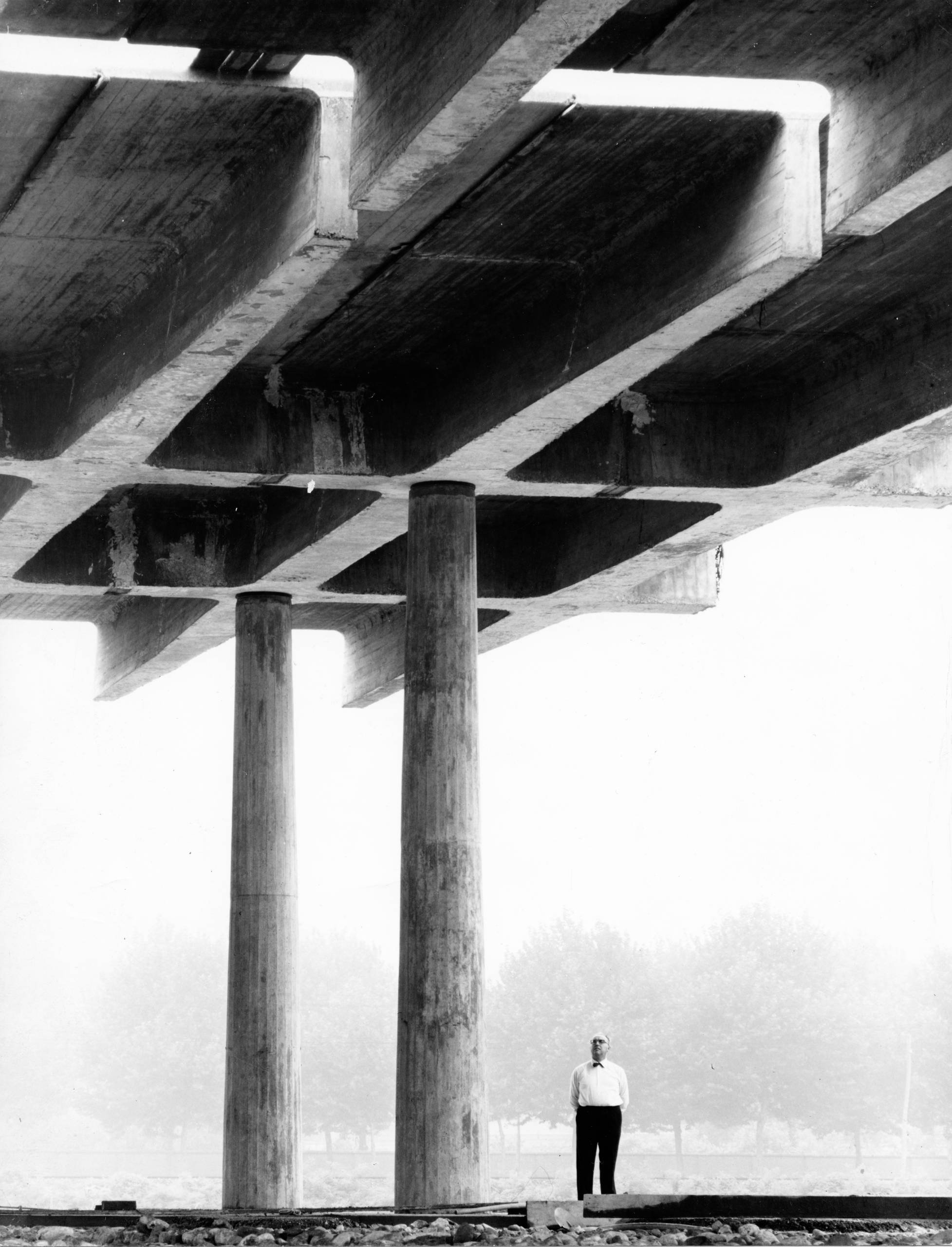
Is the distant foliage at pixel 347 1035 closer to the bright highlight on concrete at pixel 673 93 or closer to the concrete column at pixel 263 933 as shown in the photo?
the concrete column at pixel 263 933

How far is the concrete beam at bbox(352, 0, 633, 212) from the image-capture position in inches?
385

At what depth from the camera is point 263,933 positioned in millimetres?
20734

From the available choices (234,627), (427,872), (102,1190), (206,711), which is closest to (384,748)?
(206,711)

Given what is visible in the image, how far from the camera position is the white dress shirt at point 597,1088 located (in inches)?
645

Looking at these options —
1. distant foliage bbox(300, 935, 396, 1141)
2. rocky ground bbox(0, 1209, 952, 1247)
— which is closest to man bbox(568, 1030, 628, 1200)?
rocky ground bbox(0, 1209, 952, 1247)

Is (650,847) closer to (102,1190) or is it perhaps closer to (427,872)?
(102,1190)

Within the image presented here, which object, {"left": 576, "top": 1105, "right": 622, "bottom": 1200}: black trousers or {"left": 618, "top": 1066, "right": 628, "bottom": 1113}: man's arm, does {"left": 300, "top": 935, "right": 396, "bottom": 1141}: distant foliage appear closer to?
{"left": 576, "top": 1105, "right": 622, "bottom": 1200}: black trousers

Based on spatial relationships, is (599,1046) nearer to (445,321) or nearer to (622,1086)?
(622,1086)

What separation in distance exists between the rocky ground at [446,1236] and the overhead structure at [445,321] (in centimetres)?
268

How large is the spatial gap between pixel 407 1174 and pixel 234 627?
9.00 metres

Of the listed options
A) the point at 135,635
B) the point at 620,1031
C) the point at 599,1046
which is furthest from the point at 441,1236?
the point at 620,1031

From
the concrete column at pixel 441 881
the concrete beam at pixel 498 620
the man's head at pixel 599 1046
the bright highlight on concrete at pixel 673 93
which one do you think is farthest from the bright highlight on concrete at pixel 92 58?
the concrete beam at pixel 498 620

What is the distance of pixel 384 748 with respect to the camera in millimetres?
74188

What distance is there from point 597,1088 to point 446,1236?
13.9ft
